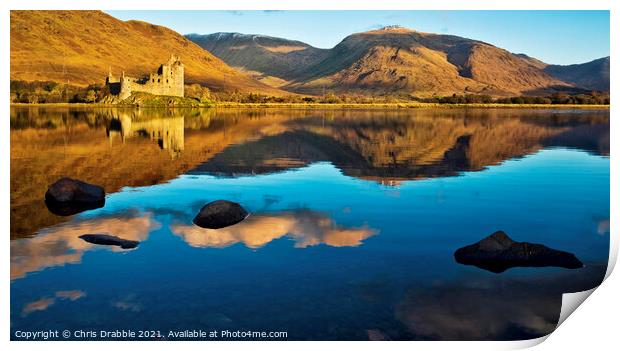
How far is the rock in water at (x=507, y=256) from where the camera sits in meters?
13.4

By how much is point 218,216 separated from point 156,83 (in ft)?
436

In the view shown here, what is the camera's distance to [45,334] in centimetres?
980

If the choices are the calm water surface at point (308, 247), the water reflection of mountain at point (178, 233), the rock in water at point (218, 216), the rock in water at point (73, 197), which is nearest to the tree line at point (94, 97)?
the calm water surface at point (308, 247)

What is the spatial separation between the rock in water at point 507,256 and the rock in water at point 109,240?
8183 millimetres

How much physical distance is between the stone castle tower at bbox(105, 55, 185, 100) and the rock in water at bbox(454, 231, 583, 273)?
129588 millimetres

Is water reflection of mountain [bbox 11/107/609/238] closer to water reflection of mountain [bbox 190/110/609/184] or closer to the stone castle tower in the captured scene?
water reflection of mountain [bbox 190/110/609/184]

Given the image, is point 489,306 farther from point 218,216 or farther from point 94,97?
point 94,97

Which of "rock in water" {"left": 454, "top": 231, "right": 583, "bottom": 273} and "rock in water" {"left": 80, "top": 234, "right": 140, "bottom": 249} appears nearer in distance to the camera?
"rock in water" {"left": 454, "top": 231, "right": 583, "bottom": 273}

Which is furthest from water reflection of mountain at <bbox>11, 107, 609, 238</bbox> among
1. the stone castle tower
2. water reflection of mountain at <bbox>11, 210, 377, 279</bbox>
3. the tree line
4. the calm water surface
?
the stone castle tower

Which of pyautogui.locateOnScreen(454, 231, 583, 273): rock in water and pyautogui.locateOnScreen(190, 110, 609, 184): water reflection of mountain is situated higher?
pyautogui.locateOnScreen(190, 110, 609, 184): water reflection of mountain

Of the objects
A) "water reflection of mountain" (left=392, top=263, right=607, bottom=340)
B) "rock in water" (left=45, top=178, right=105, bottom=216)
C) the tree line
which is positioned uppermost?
the tree line

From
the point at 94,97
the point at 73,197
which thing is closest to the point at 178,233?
the point at 73,197

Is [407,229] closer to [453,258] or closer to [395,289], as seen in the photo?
[453,258]

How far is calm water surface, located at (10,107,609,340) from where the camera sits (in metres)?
10.5
